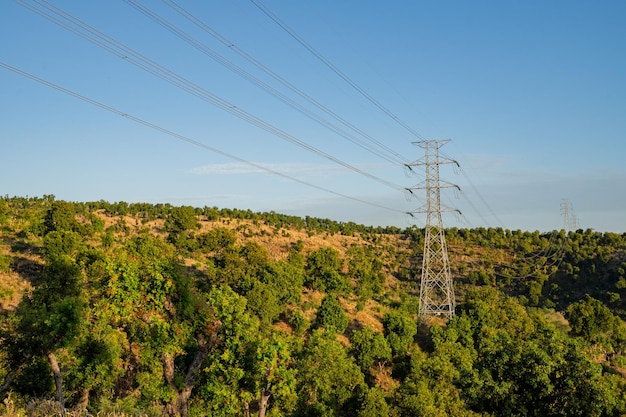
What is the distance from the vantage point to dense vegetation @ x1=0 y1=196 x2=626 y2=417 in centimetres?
2767

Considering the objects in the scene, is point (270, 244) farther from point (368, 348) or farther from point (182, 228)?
point (368, 348)

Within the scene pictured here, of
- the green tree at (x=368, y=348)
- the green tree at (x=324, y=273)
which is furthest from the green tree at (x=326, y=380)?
the green tree at (x=324, y=273)

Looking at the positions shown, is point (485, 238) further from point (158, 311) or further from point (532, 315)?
point (158, 311)

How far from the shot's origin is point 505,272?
119688 mm

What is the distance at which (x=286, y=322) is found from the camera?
73.4 m

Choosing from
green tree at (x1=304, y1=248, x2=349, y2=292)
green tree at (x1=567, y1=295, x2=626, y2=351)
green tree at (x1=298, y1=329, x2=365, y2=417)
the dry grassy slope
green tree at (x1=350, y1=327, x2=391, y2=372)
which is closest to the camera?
green tree at (x1=298, y1=329, x2=365, y2=417)

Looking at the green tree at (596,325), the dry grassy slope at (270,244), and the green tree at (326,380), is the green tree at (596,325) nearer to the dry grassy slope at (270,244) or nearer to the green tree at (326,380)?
the dry grassy slope at (270,244)

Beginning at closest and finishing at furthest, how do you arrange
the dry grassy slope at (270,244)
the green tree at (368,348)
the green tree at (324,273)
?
the dry grassy slope at (270,244), the green tree at (368,348), the green tree at (324,273)

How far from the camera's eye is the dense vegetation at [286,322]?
2767 centimetres

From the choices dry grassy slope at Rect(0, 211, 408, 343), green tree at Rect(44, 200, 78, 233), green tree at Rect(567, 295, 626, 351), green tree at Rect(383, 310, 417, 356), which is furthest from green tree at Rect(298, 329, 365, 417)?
green tree at Rect(44, 200, 78, 233)

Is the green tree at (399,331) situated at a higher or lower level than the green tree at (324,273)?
lower

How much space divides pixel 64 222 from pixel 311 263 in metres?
41.3

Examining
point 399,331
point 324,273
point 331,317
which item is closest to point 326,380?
point 331,317

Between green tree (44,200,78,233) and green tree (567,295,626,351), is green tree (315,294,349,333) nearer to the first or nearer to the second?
green tree (567,295,626,351)
